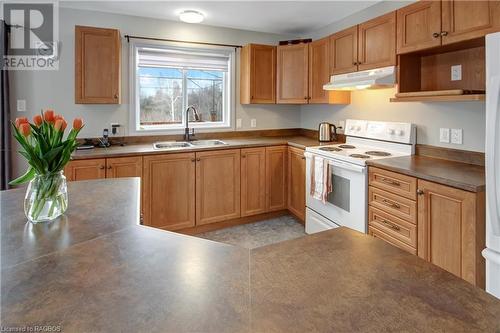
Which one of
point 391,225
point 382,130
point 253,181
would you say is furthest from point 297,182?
point 391,225

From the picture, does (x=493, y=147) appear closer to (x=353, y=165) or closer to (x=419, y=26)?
(x=353, y=165)

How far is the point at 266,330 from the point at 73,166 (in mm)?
2765

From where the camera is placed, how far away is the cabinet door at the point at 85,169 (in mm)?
2842

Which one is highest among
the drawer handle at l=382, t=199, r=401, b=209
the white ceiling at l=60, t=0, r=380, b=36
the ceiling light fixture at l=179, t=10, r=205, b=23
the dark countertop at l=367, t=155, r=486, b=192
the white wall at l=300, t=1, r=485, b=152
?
the white ceiling at l=60, t=0, r=380, b=36

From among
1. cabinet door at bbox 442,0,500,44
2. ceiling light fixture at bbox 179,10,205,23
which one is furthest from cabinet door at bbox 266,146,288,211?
cabinet door at bbox 442,0,500,44

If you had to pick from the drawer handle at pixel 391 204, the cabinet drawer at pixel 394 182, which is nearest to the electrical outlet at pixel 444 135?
the cabinet drawer at pixel 394 182

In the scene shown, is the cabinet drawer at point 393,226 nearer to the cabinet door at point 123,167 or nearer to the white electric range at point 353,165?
the white electric range at point 353,165

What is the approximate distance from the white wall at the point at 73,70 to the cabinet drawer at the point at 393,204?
8.64 feet

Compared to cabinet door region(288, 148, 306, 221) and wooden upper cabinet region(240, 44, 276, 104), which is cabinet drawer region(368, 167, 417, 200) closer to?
cabinet door region(288, 148, 306, 221)

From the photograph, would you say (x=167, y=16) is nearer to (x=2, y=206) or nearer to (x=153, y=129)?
(x=153, y=129)

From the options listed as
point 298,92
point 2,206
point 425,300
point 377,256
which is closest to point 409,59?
point 298,92

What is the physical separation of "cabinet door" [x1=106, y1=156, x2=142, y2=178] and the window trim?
2.33ft

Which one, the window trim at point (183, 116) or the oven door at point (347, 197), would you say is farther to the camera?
the window trim at point (183, 116)

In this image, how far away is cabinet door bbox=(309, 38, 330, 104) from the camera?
3.52m
